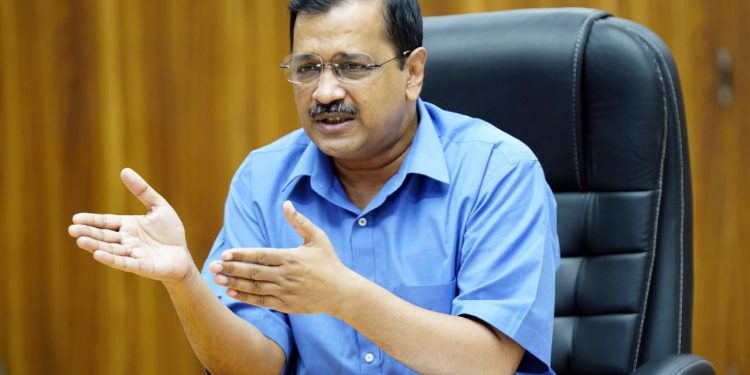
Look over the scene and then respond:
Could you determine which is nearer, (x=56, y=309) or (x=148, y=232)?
(x=148, y=232)

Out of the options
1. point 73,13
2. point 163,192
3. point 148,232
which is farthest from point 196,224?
point 148,232

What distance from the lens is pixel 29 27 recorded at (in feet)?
10.5

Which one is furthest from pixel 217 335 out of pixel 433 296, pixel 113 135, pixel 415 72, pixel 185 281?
pixel 113 135

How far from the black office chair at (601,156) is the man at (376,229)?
122 millimetres

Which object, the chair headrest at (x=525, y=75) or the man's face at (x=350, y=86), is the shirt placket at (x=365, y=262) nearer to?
the man's face at (x=350, y=86)

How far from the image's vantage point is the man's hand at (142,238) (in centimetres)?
134

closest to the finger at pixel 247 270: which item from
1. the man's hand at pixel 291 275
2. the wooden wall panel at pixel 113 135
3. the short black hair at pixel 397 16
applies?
the man's hand at pixel 291 275

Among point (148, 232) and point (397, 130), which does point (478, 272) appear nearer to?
point (397, 130)

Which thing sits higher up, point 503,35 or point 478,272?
point 503,35

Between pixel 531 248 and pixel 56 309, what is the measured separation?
2.16m

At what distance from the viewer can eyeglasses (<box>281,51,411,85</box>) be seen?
1.56 m

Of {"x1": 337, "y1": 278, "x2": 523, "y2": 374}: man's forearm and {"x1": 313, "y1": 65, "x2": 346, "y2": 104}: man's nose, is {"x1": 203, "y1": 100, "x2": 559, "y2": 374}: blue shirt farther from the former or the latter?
{"x1": 313, "y1": 65, "x2": 346, "y2": 104}: man's nose

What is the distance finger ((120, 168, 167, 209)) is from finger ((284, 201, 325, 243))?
231mm

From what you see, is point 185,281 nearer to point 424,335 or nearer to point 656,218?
point 424,335
